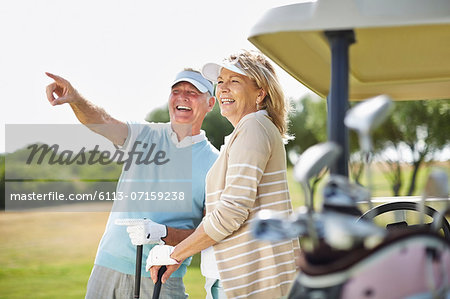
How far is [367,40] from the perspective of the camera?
4.47 feet

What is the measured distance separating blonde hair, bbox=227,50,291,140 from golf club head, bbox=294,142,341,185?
1.01 meters

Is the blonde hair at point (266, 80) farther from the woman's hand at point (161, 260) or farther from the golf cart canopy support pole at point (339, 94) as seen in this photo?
the golf cart canopy support pole at point (339, 94)

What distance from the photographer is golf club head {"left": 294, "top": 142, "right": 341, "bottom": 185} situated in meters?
0.98

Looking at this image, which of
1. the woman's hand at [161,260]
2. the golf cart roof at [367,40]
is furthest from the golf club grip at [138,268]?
the golf cart roof at [367,40]

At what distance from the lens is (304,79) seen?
1809 millimetres

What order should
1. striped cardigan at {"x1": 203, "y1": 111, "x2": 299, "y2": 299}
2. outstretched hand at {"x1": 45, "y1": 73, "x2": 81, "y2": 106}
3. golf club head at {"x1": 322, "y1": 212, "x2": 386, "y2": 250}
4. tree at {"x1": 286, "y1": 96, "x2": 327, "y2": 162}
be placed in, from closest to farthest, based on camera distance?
golf club head at {"x1": 322, "y1": 212, "x2": 386, "y2": 250} < striped cardigan at {"x1": 203, "y1": 111, "x2": 299, "y2": 299} < outstretched hand at {"x1": 45, "y1": 73, "x2": 81, "y2": 106} < tree at {"x1": 286, "y1": 96, "x2": 327, "y2": 162}

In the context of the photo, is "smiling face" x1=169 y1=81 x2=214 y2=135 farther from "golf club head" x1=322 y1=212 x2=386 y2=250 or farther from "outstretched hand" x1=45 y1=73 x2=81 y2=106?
"golf club head" x1=322 y1=212 x2=386 y2=250

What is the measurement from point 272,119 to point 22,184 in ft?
28.2

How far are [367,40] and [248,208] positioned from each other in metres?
0.65

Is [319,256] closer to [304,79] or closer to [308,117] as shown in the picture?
[304,79]

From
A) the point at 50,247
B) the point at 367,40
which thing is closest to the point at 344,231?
the point at 367,40

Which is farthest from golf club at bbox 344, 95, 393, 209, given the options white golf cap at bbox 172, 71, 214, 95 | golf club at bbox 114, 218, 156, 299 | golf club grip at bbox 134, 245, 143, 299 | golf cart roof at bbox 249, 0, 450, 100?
white golf cap at bbox 172, 71, 214, 95

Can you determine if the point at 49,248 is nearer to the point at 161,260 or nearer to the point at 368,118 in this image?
the point at 161,260

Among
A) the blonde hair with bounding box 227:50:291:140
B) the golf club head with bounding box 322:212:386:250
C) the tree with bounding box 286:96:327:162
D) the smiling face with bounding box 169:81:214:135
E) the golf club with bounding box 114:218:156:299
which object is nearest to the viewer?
the golf club head with bounding box 322:212:386:250
